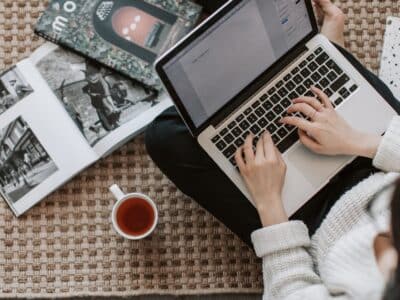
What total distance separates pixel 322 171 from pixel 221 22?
0.93 ft

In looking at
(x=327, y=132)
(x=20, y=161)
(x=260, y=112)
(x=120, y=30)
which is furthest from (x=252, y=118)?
(x=20, y=161)

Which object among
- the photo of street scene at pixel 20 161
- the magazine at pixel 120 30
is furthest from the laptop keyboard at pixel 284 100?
the photo of street scene at pixel 20 161

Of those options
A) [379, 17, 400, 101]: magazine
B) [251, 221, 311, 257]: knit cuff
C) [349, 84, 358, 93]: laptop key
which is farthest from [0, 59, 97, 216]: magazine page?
[379, 17, 400, 101]: magazine

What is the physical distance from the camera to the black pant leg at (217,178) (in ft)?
3.01

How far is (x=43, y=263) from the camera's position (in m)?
1.08

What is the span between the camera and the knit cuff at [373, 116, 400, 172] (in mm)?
876

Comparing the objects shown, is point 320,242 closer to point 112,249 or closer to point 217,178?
point 217,178

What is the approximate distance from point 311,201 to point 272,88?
7.3 inches

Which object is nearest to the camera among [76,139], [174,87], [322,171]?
[174,87]

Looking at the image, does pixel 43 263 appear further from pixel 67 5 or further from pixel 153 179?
pixel 67 5

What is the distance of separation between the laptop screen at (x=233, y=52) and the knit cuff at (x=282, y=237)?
0.63ft

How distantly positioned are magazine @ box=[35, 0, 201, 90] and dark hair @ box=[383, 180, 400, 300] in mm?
509

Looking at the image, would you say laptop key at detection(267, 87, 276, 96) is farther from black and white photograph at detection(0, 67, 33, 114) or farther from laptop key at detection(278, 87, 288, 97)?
black and white photograph at detection(0, 67, 33, 114)

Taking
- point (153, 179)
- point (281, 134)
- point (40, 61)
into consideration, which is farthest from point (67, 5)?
point (281, 134)
